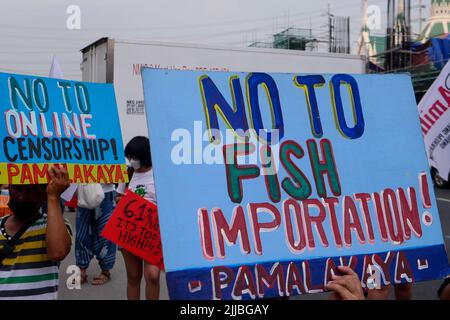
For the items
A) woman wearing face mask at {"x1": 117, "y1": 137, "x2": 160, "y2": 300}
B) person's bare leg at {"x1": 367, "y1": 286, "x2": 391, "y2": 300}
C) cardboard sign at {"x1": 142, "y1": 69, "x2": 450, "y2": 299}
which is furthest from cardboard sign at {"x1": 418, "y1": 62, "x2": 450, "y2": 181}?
woman wearing face mask at {"x1": 117, "y1": 137, "x2": 160, "y2": 300}

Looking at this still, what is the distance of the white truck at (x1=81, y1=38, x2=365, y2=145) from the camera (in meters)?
9.93

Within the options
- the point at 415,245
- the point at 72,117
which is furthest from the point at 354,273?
the point at 72,117

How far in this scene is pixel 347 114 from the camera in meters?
2.26

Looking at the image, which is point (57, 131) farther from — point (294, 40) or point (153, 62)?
point (294, 40)

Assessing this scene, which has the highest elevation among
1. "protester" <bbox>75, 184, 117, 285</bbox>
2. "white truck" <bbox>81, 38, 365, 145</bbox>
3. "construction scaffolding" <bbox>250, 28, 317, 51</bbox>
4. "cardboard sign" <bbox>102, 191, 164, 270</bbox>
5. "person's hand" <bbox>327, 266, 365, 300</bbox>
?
"construction scaffolding" <bbox>250, 28, 317, 51</bbox>

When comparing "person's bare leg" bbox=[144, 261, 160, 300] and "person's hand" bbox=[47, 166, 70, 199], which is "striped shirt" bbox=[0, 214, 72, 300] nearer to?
"person's hand" bbox=[47, 166, 70, 199]

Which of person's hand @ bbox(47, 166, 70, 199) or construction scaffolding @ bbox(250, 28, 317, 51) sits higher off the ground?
construction scaffolding @ bbox(250, 28, 317, 51)

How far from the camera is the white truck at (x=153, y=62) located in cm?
993

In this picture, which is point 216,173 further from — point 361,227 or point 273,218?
point 361,227

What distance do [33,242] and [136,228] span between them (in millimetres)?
1424

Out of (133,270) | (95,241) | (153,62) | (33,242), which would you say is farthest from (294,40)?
(33,242)

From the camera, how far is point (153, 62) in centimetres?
1030

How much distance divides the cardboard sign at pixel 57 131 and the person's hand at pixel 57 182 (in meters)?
0.06

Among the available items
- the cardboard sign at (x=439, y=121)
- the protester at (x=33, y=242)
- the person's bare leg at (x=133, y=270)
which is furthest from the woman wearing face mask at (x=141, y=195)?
the cardboard sign at (x=439, y=121)
